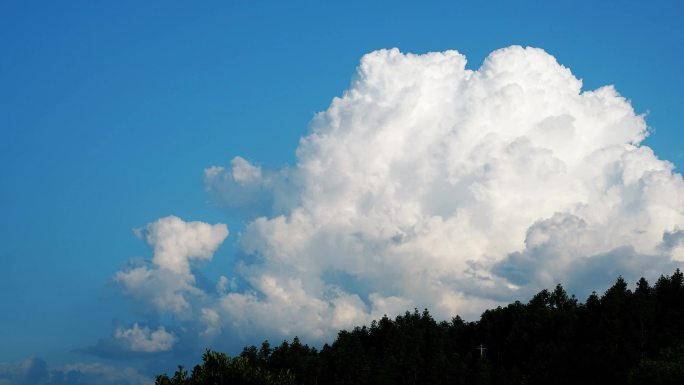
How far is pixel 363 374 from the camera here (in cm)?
16225

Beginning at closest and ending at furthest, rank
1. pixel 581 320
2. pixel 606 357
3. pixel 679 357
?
pixel 679 357
pixel 606 357
pixel 581 320

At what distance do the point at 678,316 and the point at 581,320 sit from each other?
2298 cm

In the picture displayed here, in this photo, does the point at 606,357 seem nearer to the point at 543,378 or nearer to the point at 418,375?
the point at 543,378

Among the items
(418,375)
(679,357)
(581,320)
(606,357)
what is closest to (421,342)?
(418,375)

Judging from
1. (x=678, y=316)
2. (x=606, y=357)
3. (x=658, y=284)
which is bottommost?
(x=606, y=357)

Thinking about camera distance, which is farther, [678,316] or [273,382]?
[678,316]

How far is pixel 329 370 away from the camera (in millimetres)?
180000

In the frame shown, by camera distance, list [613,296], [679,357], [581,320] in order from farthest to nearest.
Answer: [581,320] → [613,296] → [679,357]

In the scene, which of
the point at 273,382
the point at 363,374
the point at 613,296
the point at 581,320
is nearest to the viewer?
the point at 273,382

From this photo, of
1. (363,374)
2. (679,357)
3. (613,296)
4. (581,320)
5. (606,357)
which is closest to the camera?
(679,357)

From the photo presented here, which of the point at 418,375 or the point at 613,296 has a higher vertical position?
the point at 613,296

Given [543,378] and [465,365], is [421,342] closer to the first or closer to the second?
[465,365]

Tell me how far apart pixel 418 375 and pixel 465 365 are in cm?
1110

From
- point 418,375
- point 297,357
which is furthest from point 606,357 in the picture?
point 297,357
